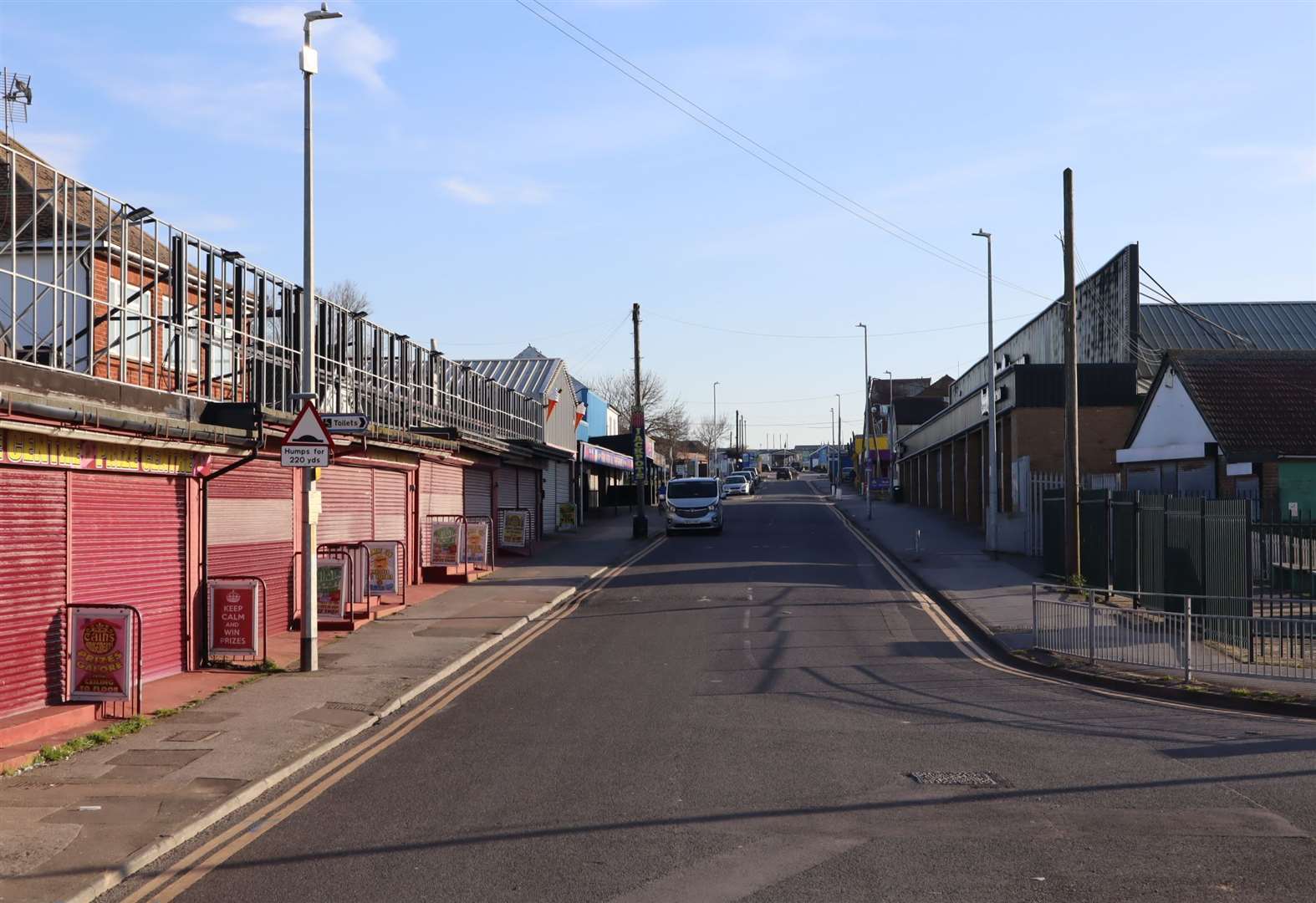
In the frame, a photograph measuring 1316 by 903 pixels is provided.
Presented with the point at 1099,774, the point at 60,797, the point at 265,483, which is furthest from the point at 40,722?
the point at 1099,774

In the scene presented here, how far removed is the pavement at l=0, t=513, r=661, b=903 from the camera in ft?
25.4

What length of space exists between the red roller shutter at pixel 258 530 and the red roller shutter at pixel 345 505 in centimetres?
216

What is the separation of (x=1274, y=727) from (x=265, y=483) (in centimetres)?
1429

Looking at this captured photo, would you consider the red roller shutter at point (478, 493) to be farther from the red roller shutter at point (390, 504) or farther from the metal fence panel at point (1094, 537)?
the metal fence panel at point (1094, 537)

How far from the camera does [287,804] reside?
9281 mm

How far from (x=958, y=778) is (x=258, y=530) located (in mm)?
12398

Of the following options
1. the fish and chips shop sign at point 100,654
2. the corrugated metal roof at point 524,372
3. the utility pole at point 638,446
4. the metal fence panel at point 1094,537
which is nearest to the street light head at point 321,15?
the fish and chips shop sign at point 100,654

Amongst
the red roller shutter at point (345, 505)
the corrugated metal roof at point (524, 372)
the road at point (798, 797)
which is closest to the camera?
the road at point (798, 797)

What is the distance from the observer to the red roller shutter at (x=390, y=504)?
25766 millimetres

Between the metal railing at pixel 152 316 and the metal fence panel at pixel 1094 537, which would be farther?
the metal fence panel at pixel 1094 537

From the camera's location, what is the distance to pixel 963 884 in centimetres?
688

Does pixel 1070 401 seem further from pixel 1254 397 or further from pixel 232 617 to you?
pixel 232 617

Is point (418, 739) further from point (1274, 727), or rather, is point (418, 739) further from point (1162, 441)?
point (1162, 441)

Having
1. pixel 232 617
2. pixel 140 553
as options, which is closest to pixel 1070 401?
pixel 232 617
